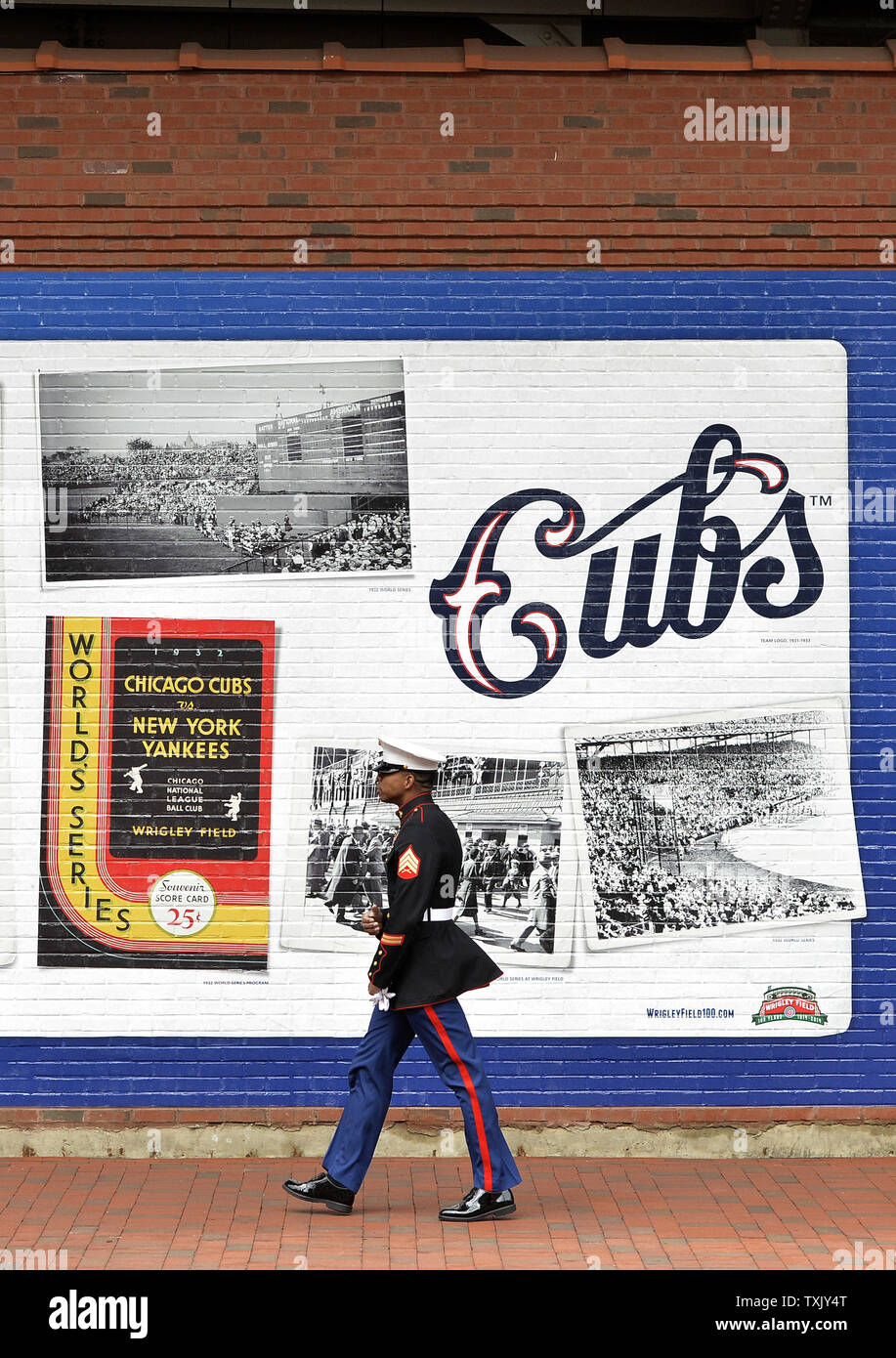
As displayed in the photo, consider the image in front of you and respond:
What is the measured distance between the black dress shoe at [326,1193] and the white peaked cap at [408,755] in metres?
1.74

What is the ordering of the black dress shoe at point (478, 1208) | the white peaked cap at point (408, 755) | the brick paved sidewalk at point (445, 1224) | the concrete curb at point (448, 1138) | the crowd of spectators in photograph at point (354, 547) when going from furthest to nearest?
1. the crowd of spectators in photograph at point (354, 547)
2. the concrete curb at point (448, 1138)
3. the white peaked cap at point (408, 755)
4. the black dress shoe at point (478, 1208)
5. the brick paved sidewalk at point (445, 1224)

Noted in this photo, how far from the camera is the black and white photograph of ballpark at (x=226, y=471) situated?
712 centimetres

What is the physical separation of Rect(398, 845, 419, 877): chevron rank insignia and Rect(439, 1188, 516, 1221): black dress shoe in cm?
133

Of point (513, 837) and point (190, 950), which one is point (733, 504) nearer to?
point (513, 837)

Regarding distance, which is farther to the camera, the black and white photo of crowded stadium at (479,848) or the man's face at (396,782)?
the black and white photo of crowded stadium at (479,848)

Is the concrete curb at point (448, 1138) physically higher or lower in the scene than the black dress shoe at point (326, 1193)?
lower

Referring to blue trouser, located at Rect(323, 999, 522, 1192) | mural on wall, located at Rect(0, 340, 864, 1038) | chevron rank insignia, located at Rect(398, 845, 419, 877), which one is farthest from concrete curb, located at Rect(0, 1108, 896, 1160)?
chevron rank insignia, located at Rect(398, 845, 419, 877)

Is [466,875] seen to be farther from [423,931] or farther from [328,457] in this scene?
[328,457]

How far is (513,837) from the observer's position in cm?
711

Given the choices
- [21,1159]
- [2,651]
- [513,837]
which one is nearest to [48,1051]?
[21,1159]

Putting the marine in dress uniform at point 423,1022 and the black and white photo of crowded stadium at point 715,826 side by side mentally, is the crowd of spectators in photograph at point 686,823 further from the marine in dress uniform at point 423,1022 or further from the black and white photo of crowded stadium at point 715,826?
the marine in dress uniform at point 423,1022

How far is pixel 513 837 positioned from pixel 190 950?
1.68 meters

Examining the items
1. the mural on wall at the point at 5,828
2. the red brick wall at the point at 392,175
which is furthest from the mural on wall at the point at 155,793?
the red brick wall at the point at 392,175

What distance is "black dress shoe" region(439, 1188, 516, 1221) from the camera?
19.2 feet
